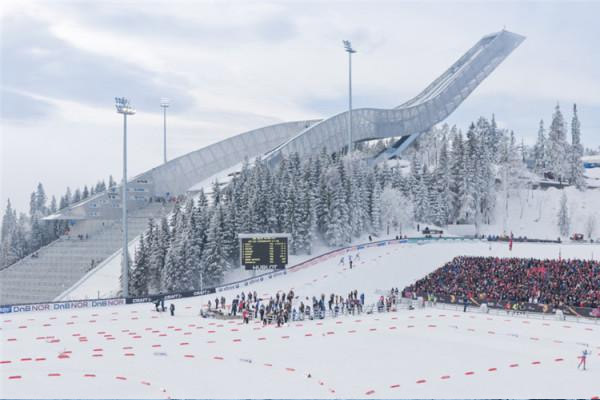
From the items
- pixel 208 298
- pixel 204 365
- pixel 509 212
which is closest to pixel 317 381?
pixel 204 365

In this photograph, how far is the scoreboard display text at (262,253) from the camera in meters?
35.5

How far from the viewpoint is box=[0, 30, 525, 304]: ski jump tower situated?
4953 centimetres

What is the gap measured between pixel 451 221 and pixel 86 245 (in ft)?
127

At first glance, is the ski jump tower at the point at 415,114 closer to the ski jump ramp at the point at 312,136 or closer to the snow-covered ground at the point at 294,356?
the ski jump ramp at the point at 312,136

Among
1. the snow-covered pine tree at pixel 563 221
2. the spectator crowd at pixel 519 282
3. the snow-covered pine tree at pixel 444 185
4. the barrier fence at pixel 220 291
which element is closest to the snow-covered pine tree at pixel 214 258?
the barrier fence at pixel 220 291

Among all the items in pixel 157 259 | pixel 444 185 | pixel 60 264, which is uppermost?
pixel 444 185

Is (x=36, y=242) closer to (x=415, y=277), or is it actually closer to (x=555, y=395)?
(x=415, y=277)

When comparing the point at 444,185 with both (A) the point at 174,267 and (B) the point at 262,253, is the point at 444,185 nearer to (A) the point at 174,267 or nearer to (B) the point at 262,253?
(B) the point at 262,253

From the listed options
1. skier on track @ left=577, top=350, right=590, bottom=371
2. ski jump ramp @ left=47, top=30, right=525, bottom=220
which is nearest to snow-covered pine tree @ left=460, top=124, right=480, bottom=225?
ski jump ramp @ left=47, top=30, right=525, bottom=220

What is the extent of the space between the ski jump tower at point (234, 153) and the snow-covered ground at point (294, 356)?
22.7m

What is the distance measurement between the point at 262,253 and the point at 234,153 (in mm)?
38219

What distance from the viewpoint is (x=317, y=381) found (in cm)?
1600

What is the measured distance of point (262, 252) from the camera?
117ft

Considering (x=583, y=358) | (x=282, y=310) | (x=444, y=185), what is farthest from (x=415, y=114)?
(x=583, y=358)
